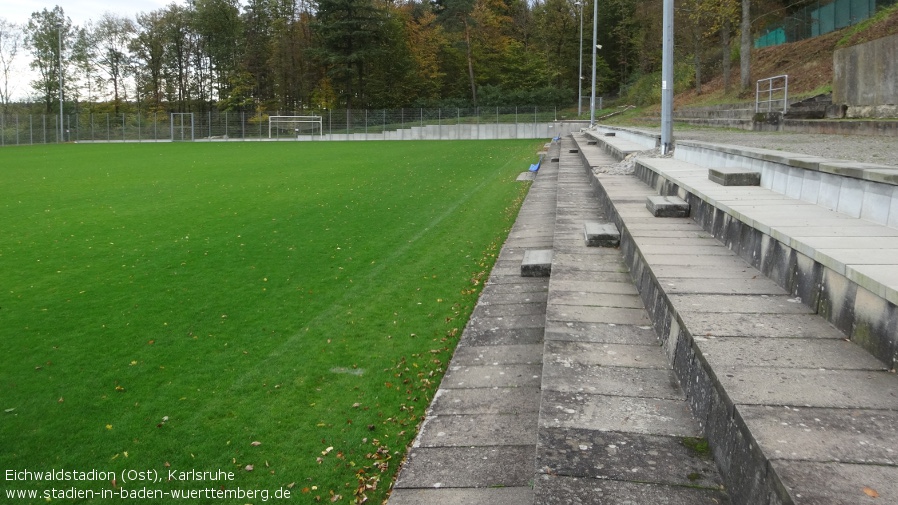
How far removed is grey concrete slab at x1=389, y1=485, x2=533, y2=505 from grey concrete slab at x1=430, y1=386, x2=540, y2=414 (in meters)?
0.87

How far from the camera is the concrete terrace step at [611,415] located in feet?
8.79

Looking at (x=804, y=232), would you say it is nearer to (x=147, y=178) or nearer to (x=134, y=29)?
(x=147, y=178)

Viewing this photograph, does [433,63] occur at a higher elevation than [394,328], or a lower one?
higher

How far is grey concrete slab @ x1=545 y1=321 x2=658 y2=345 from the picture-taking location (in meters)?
4.31

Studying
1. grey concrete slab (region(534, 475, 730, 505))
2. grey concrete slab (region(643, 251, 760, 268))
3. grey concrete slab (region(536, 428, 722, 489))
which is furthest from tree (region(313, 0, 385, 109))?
grey concrete slab (region(534, 475, 730, 505))

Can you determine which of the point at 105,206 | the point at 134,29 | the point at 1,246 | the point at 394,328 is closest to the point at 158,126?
the point at 134,29

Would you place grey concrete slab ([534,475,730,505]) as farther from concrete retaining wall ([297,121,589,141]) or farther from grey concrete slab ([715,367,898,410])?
concrete retaining wall ([297,121,589,141])

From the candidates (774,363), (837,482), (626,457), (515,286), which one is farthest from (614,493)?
(515,286)

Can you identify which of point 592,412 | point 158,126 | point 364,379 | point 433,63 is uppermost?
point 433,63

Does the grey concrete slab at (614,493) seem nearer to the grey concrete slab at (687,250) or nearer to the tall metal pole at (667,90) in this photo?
the grey concrete slab at (687,250)

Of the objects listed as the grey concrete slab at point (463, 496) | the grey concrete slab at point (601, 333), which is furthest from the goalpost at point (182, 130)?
the grey concrete slab at point (463, 496)

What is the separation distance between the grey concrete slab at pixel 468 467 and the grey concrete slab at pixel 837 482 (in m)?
1.42

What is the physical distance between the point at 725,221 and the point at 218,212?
9948 millimetres

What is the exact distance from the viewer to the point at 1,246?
1008cm
